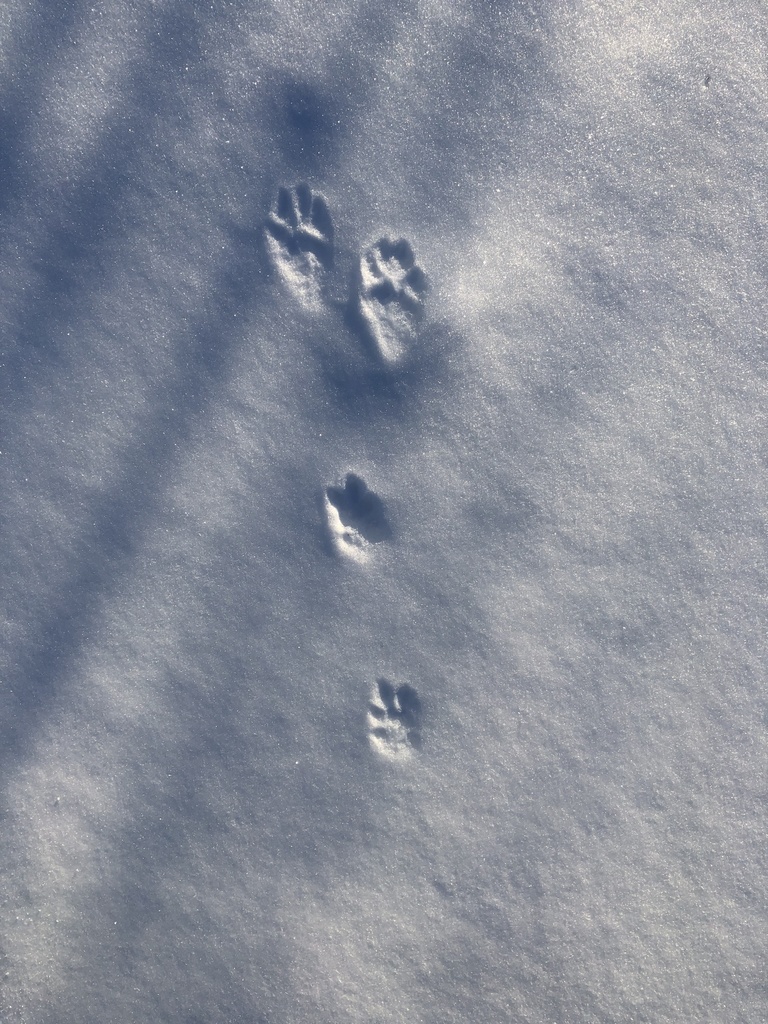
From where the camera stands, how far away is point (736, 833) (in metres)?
2.29

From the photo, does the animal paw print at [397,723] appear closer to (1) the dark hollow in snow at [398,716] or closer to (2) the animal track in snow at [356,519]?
(1) the dark hollow in snow at [398,716]

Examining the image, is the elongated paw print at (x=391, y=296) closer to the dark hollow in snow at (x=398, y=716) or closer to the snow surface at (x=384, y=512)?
the snow surface at (x=384, y=512)

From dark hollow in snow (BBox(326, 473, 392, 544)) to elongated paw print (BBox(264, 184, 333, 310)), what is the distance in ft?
2.25

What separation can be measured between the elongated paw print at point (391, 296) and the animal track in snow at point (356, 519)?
497 millimetres

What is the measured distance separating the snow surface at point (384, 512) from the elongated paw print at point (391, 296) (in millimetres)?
13

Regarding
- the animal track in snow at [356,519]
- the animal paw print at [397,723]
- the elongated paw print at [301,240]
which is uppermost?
the elongated paw print at [301,240]

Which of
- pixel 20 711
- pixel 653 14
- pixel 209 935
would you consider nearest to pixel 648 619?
pixel 209 935

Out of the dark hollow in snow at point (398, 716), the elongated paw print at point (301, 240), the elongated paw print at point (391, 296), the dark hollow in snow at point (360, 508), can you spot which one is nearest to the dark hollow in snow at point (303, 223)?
the elongated paw print at point (301, 240)

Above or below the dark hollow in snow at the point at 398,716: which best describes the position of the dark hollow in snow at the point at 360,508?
above

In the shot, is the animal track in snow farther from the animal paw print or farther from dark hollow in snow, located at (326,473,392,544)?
the animal paw print

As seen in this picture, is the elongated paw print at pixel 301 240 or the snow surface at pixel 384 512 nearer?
the snow surface at pixel 384 512

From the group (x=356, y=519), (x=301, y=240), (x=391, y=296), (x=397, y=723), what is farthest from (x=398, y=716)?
(x=301, y=240)

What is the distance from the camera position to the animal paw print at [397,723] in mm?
2340

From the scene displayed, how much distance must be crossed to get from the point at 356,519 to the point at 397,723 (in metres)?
0.76
